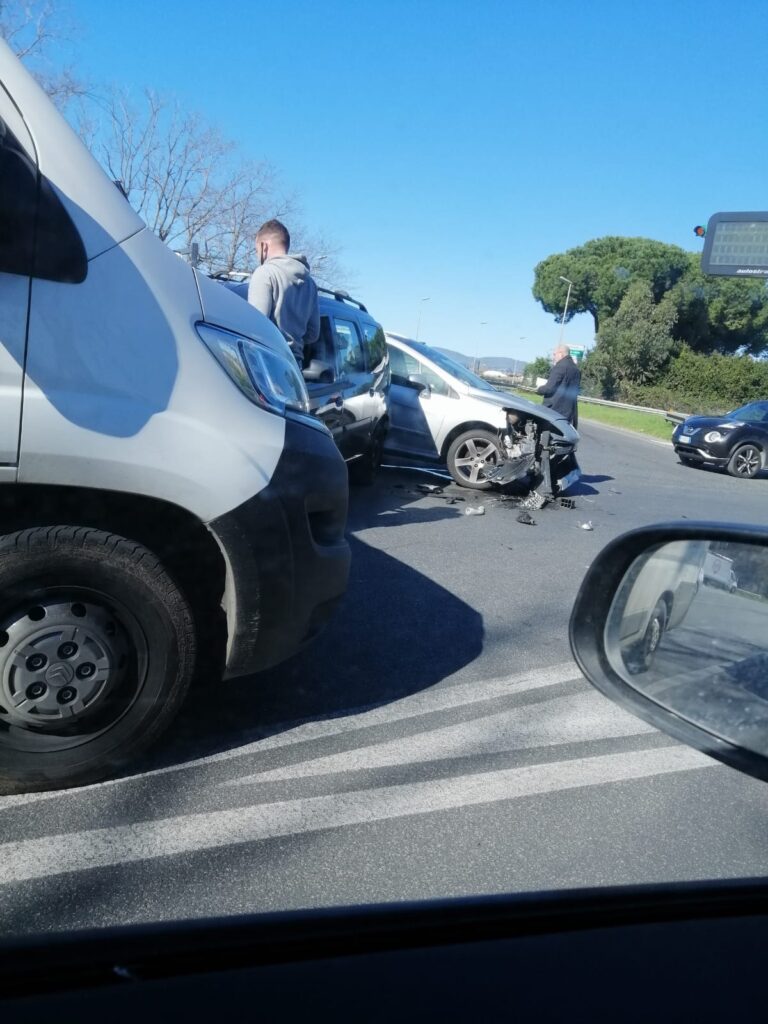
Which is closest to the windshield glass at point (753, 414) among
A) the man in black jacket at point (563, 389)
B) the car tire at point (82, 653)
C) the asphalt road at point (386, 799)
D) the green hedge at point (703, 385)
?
the man in black jacket at point (563, 389)

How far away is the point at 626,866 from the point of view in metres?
2.59

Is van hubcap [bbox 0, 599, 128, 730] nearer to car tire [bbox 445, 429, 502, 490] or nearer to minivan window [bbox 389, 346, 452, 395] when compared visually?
car tire [bbox 445, 429, 502, 490]

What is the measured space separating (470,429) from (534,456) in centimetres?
92

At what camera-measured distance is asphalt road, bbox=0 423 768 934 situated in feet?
7.86

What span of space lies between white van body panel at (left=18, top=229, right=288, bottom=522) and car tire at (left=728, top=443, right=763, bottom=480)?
14430 mm

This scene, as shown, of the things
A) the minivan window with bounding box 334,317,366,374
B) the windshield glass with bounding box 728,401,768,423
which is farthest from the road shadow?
the windshield glass with bounding box 728,401,768,423

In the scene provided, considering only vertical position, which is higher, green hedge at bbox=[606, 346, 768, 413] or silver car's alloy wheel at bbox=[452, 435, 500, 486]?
green hedge at bbox=[606, 346, 768, 413]

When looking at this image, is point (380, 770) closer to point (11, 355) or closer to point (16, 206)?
point (11, 355)

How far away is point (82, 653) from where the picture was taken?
103 inches

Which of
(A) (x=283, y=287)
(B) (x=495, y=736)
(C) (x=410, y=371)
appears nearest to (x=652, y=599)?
Answer: (B) (x=495, y=736)

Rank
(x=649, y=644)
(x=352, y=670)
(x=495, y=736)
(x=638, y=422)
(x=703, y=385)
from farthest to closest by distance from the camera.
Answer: (x=703, y=385)
(x=638, y=422)
(x=352, y=670)
(x=495, y=736)
(x=649, y=644)

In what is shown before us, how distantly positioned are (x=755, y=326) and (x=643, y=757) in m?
52.4

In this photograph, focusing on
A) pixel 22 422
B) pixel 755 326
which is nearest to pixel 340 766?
pixel 22 422

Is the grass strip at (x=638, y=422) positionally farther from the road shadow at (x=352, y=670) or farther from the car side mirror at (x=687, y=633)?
the car side mirror at (x=687, y=633)
